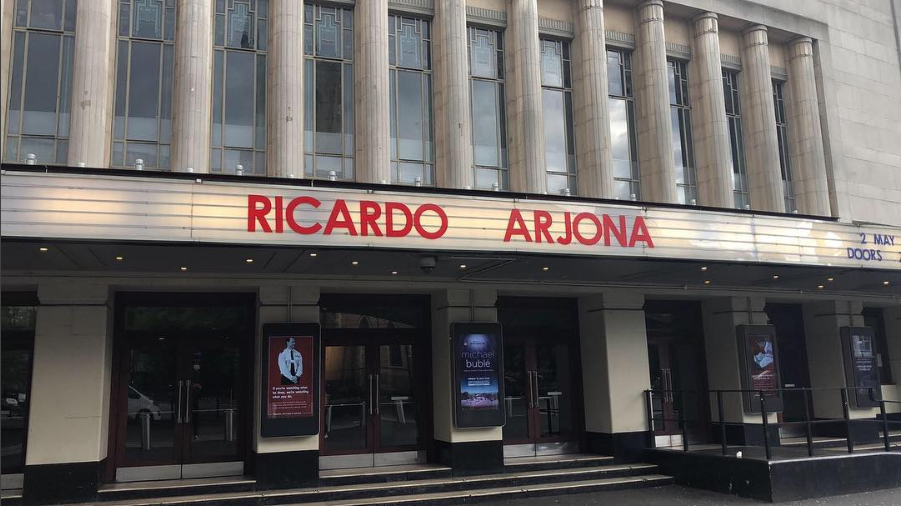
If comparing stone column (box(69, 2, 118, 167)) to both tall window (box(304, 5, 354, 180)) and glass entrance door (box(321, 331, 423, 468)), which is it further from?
glass entrance door (box(321, 331, 423, 468))

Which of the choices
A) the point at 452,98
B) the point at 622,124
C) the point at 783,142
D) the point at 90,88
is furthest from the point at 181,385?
the point at 783,142

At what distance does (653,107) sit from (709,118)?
5.37ft

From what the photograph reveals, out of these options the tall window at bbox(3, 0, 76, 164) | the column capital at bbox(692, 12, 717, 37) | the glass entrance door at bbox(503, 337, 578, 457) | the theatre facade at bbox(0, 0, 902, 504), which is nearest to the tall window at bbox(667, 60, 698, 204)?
the theatre facade at bbox(0, 0, 902, 504)

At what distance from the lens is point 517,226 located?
10.4m

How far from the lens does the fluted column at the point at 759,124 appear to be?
17.1 metres

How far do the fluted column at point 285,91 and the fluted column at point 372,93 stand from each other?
1132 mm

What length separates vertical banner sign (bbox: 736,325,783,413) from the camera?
1480cm

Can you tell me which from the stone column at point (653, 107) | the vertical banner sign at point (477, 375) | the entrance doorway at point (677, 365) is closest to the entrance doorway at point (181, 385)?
the vertical banner sign at point (477, 375)

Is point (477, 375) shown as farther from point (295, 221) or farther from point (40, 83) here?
point (40, 83)

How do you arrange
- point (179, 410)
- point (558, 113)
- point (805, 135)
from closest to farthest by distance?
1. point (179, 410)
2. point (558, 113)
3. point (805, 135)

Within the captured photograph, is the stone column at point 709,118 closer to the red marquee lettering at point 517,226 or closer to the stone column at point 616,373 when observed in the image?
the stone column at point 616,373

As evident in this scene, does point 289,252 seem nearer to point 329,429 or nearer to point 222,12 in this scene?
point 329,429

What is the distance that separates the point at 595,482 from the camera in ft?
40.8

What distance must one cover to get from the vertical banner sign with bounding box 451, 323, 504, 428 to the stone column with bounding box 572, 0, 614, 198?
4.39 metres
